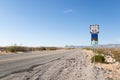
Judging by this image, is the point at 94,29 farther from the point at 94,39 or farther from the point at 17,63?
the point at 17,63

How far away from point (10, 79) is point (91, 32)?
7.79 m

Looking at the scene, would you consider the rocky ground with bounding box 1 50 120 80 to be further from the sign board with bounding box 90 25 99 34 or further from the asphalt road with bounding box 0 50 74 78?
the sign board with bounding box 90 25 99 34

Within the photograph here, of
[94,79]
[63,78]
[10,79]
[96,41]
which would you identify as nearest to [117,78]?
[94,79]

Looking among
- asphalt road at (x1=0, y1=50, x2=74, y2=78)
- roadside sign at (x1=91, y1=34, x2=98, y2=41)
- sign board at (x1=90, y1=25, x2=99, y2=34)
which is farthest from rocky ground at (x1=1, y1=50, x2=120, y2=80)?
sign board at (x1=90, y1=25, x2=99, y2=34)

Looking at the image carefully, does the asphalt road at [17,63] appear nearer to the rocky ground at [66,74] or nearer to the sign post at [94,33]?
the rocky ground at [66,74]

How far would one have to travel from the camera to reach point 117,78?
10734mm

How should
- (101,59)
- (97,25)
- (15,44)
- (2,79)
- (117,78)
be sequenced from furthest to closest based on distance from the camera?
(15,44) → (101,59) → (97,25) → (117,78) → (2,79)

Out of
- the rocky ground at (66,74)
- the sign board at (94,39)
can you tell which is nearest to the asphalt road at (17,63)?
the rocky ground at (66,74)

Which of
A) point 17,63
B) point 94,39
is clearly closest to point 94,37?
point 94,39

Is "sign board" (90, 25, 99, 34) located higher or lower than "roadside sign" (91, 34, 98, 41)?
higher

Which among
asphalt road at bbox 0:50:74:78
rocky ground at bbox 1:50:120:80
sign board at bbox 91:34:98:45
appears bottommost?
rocky ground at bbox 1:50:120:80

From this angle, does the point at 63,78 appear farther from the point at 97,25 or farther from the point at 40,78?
the point at 97,25

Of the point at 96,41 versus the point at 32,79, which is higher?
the point at 96,41

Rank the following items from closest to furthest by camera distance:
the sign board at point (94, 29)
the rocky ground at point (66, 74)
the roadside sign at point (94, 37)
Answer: the rocky ground at point (66, 74) → the sign board at point (94, 29) → the roadside sign at point (94, 37)
